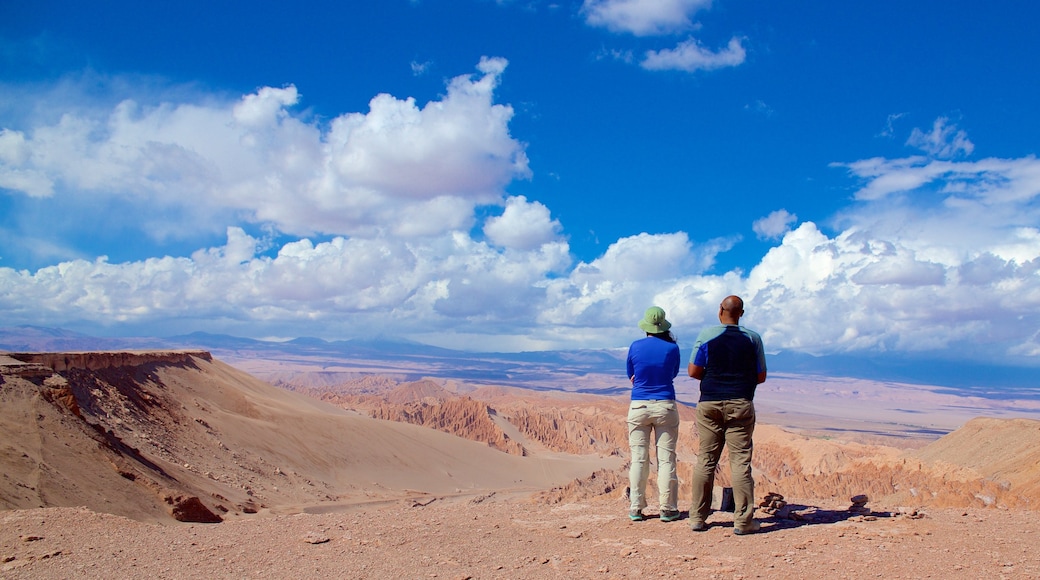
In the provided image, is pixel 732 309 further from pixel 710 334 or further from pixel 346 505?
pixel 346 505

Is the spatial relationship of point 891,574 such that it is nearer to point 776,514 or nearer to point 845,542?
point 845,542

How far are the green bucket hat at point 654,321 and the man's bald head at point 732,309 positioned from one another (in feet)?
1.97

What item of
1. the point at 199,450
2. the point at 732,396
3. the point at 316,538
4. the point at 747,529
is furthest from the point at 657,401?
the point at 199,450

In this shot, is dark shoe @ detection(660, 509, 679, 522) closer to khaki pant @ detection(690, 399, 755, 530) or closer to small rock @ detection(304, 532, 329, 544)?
khaki pant @ detection(690, 399, 755, 530)

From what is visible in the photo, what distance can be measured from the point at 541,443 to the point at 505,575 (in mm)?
56220

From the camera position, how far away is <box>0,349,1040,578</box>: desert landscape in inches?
205

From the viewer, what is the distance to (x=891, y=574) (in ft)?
15.1

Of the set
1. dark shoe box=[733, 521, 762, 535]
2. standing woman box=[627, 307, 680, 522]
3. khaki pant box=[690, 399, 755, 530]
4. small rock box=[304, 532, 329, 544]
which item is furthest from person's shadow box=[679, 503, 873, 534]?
small rock box=[304, 532, 329, 544]

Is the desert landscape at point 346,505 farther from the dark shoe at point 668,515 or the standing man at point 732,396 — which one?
the standing man at point 732,396

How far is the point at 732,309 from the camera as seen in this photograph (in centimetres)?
578

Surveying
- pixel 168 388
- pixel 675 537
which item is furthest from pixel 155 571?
pixel 168 388

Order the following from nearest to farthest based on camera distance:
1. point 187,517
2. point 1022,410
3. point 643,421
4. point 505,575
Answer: point 505,575
point 643,421
point 187,517
point 1022,410

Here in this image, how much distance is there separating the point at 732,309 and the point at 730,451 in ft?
3.73

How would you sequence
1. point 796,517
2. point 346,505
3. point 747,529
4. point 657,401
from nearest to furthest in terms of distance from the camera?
point 747,529 < point 657,401 < point 796,517 < point 346,505
